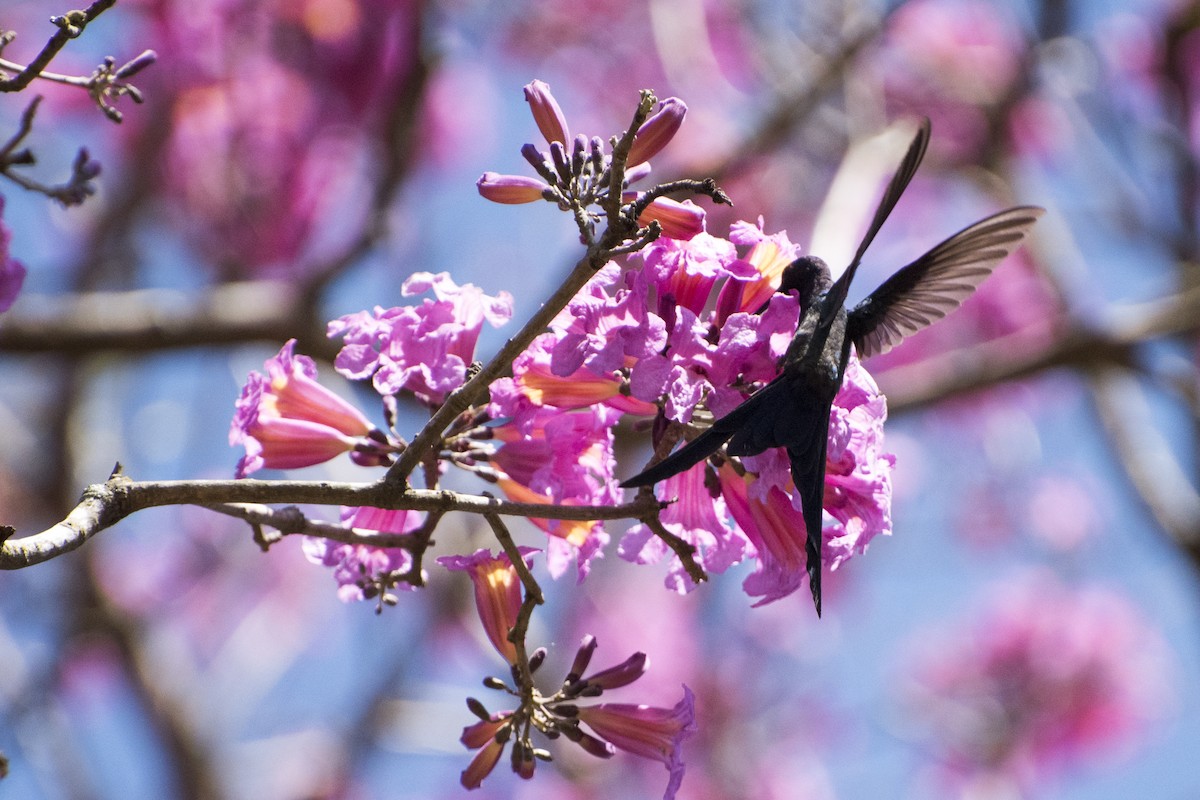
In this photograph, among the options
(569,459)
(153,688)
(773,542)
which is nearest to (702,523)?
(773,542)

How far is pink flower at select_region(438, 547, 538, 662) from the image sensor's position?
2018 mm

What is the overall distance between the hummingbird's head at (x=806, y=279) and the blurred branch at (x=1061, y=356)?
10.2ft

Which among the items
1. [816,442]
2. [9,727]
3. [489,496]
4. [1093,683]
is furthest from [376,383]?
[1093,683]

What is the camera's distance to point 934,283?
2.18m

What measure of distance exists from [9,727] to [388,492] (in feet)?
15.0

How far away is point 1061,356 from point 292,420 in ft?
12.5

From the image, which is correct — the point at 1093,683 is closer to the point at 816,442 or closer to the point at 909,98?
the point at 909,98

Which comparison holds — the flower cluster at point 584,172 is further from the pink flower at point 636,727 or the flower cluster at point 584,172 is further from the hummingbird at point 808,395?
the pink flower at point 636,727

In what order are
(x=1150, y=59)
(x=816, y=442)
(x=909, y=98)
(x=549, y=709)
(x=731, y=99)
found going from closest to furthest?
(x=816, y=442) → (x=549, y=709) → (x=731, y=99) → (x=1150, y=59) → (x=909, y=98)

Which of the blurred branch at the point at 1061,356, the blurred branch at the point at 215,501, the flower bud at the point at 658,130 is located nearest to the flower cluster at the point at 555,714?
the blurred branch at the point at 215,501

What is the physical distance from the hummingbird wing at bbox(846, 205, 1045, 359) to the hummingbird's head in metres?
0.18

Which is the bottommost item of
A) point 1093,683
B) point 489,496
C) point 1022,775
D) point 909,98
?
point 1022,775


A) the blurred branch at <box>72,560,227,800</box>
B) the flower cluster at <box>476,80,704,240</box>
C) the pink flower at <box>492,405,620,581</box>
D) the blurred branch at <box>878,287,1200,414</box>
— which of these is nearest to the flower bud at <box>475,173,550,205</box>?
the flower cluster at <box>476,80,704,240</box>

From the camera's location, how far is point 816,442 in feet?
5.62
